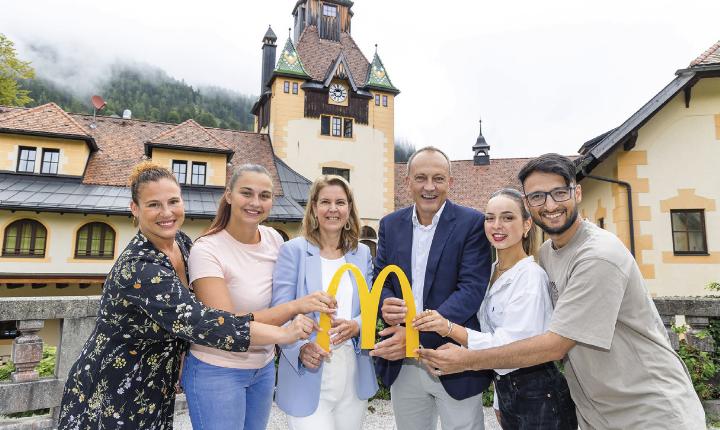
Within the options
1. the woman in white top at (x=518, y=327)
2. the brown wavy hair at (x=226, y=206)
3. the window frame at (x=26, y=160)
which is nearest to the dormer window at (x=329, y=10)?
the window frame at (x=26, y=160)

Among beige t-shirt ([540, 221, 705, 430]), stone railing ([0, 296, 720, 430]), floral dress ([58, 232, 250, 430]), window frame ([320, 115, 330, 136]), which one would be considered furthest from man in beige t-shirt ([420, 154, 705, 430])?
window frame ([320, 115, 330, 136])

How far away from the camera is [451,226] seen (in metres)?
2.85

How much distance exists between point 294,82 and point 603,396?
2431cm

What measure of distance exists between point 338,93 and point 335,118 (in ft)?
5.38

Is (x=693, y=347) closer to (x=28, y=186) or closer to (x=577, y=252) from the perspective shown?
(x=577, y=252)

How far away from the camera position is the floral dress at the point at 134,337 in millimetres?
2088

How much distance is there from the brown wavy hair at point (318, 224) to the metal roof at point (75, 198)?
1525cm

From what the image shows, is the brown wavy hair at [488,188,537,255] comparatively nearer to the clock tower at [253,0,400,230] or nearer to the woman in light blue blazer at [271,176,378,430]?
the woman in light blue blazer at [271,176,378,430]

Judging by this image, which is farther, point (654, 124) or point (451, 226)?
point (654, 124)

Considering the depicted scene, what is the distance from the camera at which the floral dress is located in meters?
2.09

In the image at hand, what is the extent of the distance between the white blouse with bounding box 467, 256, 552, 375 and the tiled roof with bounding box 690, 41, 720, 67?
12.0 meters

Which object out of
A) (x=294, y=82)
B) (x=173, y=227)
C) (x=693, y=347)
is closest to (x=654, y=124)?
(x=693, y=347)

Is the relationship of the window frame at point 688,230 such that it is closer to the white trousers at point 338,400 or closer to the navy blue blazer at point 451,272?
the navy blue blazer at point 451,272

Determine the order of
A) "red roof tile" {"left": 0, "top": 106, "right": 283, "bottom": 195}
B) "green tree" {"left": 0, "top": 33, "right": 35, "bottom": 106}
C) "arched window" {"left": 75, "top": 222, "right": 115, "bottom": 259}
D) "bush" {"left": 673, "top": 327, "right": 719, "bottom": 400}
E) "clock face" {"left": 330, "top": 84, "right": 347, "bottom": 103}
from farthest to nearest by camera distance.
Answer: "clock face" {"left": 330, "top": 84, "right": 347, "bottom": 103}
"green tree" {"left": 0, "top": 33, "right": 35, "bottom": 106}
"red roof tile" {"left": 0, "top": 106, "right": 283, "bottom": 195}
"arched window" {"left": 75, "top": 222, "right": 115, "bottom": 259}
"bush" {"left": 673, "top": 327, "right": 719, "bottom": 400}
